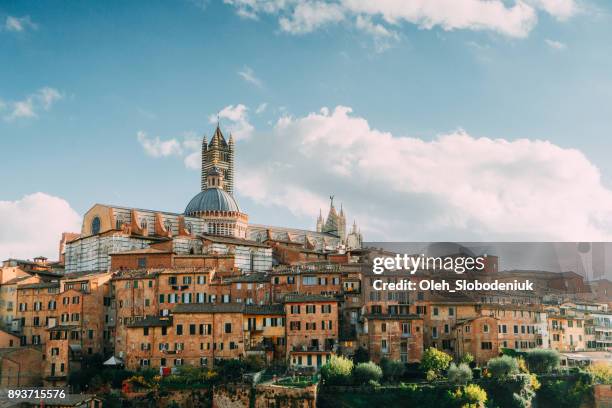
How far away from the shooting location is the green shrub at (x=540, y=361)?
65.4 metres

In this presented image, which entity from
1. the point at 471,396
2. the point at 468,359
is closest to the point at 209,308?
the point at 468,359

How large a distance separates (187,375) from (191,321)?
528 cm

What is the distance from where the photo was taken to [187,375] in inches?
2379

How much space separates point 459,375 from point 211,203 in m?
51.7

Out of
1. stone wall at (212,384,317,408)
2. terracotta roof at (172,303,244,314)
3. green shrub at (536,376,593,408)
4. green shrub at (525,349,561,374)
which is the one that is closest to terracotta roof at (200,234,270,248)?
terracotta roof at (172,303,244,314)

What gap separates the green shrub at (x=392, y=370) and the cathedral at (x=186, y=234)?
25101 mm

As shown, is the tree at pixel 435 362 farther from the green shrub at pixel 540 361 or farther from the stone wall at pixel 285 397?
the stone wall at pixel 285 397

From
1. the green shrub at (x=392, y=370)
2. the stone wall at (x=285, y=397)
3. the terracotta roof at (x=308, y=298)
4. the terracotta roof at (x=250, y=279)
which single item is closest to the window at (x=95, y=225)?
the terracotta roof at (x=250, y=279)

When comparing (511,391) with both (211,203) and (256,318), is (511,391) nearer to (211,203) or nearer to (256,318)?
(256,318)

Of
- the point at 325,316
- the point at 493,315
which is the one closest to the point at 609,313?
the point at 493,315

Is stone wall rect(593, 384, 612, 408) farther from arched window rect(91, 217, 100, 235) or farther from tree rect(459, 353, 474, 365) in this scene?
arched window rect(91, 217, 100, 235)

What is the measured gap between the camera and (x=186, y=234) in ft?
314

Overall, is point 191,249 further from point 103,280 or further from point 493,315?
point 493,315

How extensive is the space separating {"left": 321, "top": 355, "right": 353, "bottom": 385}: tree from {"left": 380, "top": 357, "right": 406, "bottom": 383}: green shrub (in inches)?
146
